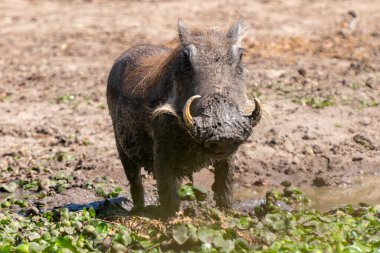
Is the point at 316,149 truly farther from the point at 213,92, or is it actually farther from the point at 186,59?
the point at 213,92

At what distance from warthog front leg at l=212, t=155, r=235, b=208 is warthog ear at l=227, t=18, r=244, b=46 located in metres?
0.85

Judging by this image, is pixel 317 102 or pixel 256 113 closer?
pixel 256 113

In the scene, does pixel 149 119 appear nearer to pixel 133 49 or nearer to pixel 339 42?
pixel 133 49

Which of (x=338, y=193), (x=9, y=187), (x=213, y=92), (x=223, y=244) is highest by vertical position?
(x=213, y=92)

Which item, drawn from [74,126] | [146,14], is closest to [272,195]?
[74,126]

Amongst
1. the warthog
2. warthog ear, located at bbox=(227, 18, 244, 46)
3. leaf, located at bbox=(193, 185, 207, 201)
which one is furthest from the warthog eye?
leaf, located at bbox=(193, 185, 207, 201)

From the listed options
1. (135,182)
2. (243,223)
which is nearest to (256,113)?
(243,223)

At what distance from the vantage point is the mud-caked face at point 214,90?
5363 millimetres

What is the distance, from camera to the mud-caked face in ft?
17.6

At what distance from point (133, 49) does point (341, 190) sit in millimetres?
2312

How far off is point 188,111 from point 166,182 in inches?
33.4

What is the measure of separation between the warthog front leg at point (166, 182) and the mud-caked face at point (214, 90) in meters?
0.44

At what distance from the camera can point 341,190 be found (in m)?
7.95

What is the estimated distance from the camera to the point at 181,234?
18.0 ft
